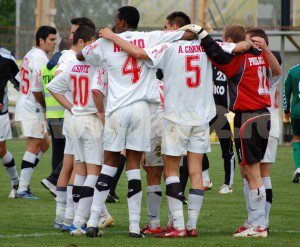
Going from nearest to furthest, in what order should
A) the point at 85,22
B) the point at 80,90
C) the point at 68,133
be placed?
1. the point at 80,90
2. the point at 68,133
3. the point at 85,22

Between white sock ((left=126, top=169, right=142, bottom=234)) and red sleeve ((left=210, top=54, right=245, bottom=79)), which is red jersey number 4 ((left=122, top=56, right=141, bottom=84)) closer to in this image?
red sleeve ((left=210, top=54, right=245, bottom=79))

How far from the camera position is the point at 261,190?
31.3ft

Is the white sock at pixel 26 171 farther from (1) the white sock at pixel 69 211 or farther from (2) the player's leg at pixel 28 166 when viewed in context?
(1) the white sock at pixel 69 211

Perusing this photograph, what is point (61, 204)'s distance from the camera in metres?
10.3

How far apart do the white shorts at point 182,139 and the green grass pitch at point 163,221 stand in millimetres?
836

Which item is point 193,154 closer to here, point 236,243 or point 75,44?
point 236,243

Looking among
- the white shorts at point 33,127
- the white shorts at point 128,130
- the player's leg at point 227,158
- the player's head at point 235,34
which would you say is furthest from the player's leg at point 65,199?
the player's leg at point 227,158

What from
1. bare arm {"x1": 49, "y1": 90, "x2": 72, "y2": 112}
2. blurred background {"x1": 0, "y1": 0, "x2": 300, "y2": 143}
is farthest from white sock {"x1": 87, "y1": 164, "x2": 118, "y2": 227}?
blurred background {"x1": 0, "y1": 0, "x2": 300, "y2": 143}

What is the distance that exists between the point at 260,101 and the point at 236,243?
56.5 inches

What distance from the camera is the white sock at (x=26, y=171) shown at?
13398mm

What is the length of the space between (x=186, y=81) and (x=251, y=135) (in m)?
0.81

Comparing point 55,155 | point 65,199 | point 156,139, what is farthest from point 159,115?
point 55,155

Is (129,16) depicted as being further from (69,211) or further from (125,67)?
(69,211)

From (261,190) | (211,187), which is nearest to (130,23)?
(261,190)
